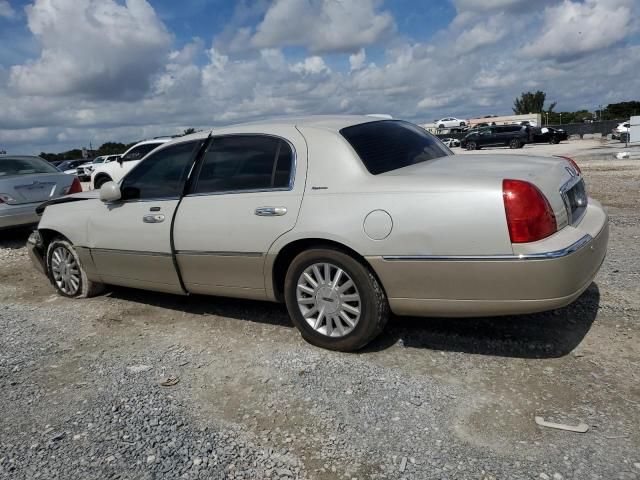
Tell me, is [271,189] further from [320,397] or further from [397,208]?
[320,397]

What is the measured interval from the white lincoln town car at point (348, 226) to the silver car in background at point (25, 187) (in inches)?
165

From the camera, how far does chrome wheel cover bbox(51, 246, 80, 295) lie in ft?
18.0

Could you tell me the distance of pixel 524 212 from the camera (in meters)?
3.06

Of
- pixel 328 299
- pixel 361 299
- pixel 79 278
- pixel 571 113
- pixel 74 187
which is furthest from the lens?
pixel 571 113

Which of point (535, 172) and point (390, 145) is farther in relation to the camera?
point (390, 145)

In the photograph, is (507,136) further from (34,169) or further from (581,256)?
(581,256)

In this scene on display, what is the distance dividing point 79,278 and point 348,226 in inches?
131

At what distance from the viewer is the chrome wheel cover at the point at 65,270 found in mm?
5496

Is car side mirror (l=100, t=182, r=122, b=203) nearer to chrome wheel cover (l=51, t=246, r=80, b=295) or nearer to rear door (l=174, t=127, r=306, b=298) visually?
rear door (l=174, t=127, r=306, b=298)

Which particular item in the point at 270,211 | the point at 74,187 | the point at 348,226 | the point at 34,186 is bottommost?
the point at 348,226

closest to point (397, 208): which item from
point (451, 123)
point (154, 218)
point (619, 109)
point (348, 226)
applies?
point (348, 226)

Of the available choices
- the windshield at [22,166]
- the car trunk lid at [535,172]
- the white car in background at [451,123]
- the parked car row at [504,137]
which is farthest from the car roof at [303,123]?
the white car in background at [451,123]

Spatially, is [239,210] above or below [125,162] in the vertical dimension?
below

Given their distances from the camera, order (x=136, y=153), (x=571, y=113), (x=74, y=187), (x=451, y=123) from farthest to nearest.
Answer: (x=571, y=113) → (x=451, y=123) → (x=136, y=153) → (x=74, y=187)
